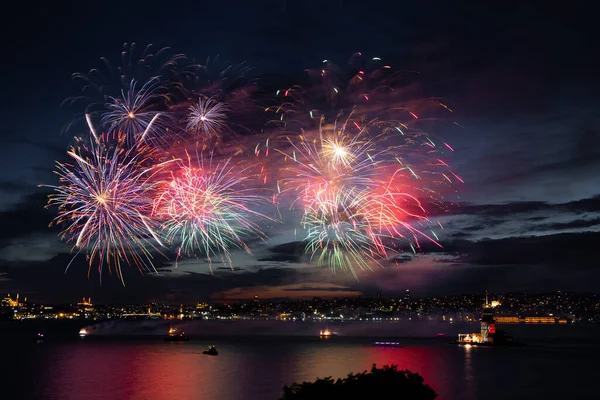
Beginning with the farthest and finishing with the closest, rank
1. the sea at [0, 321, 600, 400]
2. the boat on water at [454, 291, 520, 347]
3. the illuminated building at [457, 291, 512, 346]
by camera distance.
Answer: the illuminated building at [457, 291, 512, 346], the boat on water at [454, 291, 520, 347], the sea at [0, 321, 600, 400]

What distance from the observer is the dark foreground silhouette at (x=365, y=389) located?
31.1m

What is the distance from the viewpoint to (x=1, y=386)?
69.2 meters

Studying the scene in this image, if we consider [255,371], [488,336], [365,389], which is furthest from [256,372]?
[488,336]

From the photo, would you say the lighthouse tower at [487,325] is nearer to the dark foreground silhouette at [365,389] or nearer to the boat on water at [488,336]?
the boat on water at [488,336]

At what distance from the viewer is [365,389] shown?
32.1 meters

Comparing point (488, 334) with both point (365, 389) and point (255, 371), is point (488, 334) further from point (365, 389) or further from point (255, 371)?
point (365, 389)

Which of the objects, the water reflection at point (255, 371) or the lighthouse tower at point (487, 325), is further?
the lighthouse tower at point (487, 325)

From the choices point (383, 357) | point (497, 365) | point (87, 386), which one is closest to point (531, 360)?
Result: point (497, 365)

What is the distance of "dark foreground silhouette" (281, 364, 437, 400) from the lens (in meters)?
31.1

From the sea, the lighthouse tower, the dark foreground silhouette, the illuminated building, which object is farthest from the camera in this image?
the lighthouse tower

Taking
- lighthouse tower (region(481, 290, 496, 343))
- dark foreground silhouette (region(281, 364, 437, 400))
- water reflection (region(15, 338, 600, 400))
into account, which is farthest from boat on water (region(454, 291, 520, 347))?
dark foreground silhouette (region(281, 364, 437, 400))

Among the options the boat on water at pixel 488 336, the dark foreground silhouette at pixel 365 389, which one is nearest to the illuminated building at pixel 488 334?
the boat on water at pixel 488 336

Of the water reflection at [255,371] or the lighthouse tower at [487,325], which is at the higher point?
the lighthouse tower at [487,325]

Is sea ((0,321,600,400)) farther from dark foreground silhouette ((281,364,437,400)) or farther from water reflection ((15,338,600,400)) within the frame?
dark foreground silhouette ((281,364,437,400))
